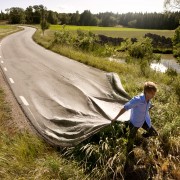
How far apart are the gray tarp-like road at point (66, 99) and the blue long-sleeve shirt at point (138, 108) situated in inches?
27.9

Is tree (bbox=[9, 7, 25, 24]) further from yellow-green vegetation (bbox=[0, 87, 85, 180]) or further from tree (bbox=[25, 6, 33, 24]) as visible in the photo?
yellow-green vegetation (bbox=[0, 87, 85, 180])

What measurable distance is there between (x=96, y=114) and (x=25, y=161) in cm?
258

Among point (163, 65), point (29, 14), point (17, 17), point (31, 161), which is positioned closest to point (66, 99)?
point (31, 161)

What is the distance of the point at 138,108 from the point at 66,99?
456 centimetres

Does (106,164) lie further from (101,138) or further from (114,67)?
(114,67)

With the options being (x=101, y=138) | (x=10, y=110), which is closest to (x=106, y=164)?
(x=101, y=138)

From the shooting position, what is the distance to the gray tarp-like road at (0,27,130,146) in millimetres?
6277

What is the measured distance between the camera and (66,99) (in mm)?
9523

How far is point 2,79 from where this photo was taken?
13.2 metres

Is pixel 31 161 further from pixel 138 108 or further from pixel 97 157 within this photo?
pixel 138 108

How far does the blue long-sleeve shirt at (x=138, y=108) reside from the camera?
17.2ft

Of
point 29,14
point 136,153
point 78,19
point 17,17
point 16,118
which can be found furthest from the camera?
point 78,19

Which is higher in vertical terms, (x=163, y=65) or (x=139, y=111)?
(x=139, y=111)

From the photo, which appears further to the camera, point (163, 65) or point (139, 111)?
point (163, 65)
